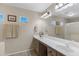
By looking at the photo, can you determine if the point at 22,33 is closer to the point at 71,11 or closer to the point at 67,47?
the point at 67,47

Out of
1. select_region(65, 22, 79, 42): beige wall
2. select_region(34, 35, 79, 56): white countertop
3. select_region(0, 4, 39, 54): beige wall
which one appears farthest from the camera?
select_region(0, 4, 39, 54): beige wall

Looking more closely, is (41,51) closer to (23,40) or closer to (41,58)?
(23,40)

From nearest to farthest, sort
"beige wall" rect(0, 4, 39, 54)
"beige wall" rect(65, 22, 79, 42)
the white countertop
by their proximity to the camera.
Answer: the white countertop → "beige wall" rect(65, 22, 79, 42) → "beige wall" rect(0, 4, 39, 54)

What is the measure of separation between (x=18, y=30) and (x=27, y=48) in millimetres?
626

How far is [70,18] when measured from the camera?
1501 millimetres

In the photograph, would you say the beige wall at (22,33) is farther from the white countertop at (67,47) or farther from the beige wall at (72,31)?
the beige wall at (72,31)

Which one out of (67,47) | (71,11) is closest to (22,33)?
(67,47)

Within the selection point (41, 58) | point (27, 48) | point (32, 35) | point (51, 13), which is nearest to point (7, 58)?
point (41, 58)

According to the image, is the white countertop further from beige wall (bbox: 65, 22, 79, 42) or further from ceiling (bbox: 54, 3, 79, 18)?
ceiling (bbox: 54, 3, 79, 18)

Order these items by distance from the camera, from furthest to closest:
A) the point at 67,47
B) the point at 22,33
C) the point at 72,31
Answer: the point at 22,33 → the point at 72,31 → the point at 67,47

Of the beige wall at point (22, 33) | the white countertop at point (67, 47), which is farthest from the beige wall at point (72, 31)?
the beige wall at point (22, 33)

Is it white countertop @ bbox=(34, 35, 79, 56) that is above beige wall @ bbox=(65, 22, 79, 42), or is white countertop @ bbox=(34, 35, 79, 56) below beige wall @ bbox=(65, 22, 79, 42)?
below

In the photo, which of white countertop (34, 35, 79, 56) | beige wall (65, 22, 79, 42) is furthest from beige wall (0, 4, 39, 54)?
beige wall (65, 22, 79, 42)

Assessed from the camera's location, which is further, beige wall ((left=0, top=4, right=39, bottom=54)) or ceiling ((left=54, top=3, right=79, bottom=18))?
beige wall ((left=0, top=4, right=39, bottom=54))
